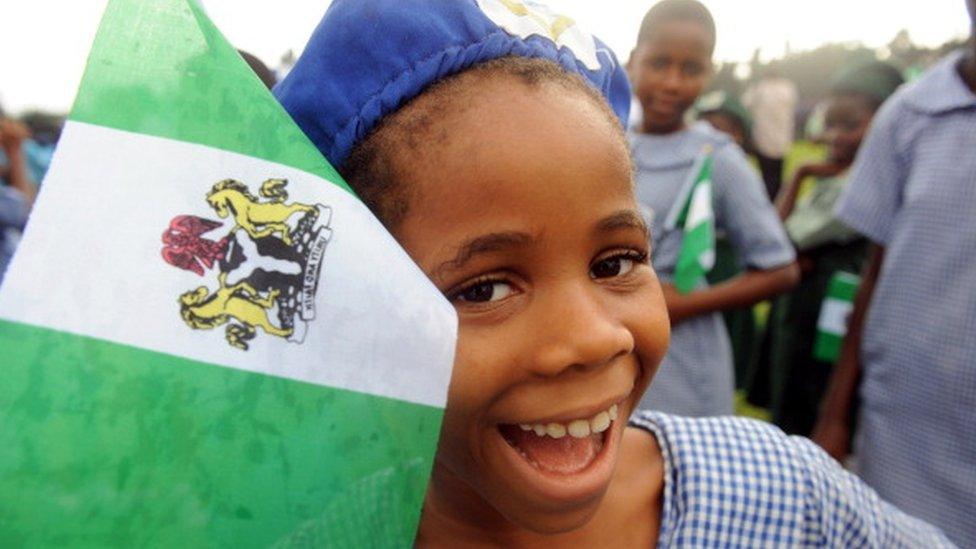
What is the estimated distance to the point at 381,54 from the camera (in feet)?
3.40

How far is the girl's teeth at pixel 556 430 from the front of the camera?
101 centimetres

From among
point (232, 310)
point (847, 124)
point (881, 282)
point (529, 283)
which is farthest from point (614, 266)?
point (847, 124)

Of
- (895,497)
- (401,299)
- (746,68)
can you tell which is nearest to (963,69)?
(895,497)

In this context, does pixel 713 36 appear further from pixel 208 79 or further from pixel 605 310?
pixel 208 79

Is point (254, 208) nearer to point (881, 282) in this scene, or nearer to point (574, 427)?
point (574, 427)

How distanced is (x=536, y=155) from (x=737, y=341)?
4.45 m

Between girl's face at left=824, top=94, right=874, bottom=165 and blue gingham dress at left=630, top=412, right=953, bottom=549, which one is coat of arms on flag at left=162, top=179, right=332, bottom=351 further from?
girl's face at left=824, top=94, right=874, bottom=165

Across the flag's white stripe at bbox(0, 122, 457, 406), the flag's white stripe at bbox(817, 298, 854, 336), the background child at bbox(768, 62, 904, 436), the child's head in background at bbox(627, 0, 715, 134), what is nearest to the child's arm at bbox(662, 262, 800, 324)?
the flag's white stripe at bbox(817, 298, 854, 336)

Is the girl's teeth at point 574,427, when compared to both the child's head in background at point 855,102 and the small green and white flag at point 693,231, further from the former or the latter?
the child's head in background at point 855,102

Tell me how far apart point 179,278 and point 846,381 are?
2.45m

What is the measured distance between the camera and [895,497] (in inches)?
96.5

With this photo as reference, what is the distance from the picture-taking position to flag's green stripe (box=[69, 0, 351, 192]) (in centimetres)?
75

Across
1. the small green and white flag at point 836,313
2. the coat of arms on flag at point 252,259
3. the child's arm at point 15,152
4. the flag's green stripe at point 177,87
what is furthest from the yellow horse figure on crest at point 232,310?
the child's arm at point 15,152

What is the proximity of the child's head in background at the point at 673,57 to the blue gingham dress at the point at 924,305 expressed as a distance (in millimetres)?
676
